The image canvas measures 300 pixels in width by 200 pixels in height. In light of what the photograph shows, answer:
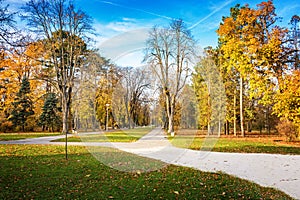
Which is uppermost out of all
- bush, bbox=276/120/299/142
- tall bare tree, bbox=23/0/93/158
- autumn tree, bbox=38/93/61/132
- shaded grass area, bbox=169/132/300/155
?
tall bare tree, bbox=23/0/93/158

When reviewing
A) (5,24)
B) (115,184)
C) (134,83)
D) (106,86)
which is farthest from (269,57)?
(106,86)

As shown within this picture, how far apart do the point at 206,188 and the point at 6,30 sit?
8443mm

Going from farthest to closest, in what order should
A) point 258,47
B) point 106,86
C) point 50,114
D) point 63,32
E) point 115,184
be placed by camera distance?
point 50,114 → point 106,86 → point 63,32 → point 258,47 → point 115,184

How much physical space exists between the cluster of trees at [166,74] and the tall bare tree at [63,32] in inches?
3.8

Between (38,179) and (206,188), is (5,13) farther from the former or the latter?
(206,188)

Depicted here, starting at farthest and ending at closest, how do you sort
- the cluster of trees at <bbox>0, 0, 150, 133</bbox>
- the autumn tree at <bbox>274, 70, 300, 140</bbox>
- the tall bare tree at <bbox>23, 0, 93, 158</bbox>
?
the cluster of trees at <bbox>0, 0, 150, 133</bbox> < the tall bare tree at <bbox>23, 0, 93, 158</bbox> < the autumn tree at <bbox>274, 70, 300, 140</bbox>

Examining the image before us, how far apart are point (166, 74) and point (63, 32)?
1173 centimetres

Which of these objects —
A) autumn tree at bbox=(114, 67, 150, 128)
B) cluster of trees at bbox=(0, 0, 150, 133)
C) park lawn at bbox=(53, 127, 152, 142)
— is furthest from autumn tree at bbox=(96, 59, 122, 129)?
park lawn at bbox=(53, 127, 152, 142)

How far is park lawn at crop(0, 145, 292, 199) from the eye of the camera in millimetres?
4949

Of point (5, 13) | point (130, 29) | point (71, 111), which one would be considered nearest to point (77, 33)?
point (71, 111)

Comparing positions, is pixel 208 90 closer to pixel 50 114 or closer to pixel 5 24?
pixel 5 24

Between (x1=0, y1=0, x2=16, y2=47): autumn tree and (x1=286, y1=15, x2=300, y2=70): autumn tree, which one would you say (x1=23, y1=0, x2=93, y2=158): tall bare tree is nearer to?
(x1=0, y1=0, x2=16, y2=47): autumn tree

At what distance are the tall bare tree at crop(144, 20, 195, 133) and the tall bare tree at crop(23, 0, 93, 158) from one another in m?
7.70

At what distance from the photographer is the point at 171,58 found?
23359mm
